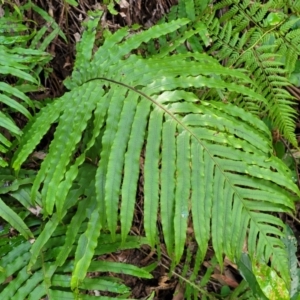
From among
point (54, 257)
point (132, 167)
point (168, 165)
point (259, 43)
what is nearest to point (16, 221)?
point (54, 257)

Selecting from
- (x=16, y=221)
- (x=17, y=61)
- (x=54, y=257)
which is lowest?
(x=54, y=257)

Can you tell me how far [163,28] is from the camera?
185cm

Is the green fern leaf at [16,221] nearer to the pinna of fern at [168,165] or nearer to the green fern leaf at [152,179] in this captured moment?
the pinna of fern at [168,165]

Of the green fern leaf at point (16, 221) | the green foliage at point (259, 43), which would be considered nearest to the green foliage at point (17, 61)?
the green fern leaf at point (16, 221)

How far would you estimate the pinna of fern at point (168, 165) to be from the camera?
156 cm

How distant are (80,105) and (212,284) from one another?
4.85 ft

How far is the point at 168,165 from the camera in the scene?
1600 mm

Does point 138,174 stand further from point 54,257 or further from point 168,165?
point 54,257

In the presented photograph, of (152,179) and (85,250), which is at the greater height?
(152,179)

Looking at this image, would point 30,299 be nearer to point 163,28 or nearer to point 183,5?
point 163,28

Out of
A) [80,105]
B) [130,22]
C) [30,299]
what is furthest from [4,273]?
[130,22]

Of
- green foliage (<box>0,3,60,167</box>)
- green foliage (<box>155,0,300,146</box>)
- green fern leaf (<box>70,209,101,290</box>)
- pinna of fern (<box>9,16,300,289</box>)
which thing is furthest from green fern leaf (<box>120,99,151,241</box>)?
green foliage (<box>155,0,300,146</box>)

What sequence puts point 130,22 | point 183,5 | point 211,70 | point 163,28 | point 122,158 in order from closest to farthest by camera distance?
point 122,158, point 211,70, point 163,28, point 183,5, point 130,22

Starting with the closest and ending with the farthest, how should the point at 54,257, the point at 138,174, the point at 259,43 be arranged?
the point at 138,174 → the point at 54,257 → the point at 259,43
